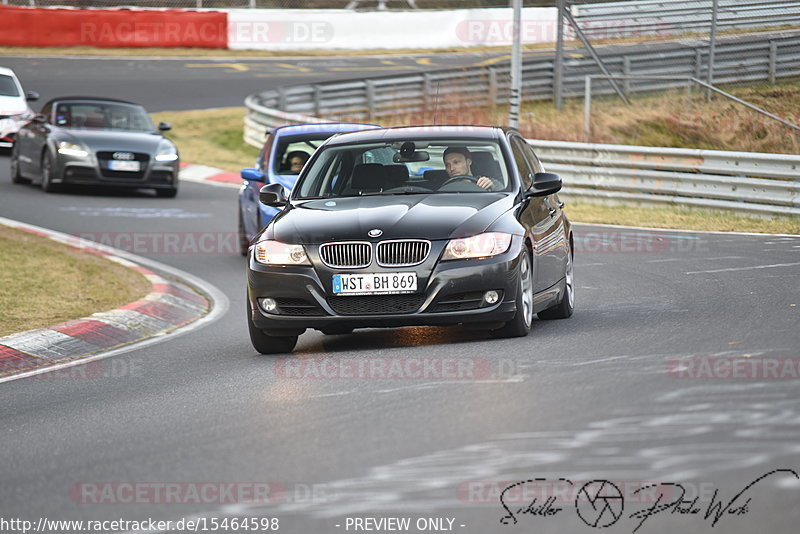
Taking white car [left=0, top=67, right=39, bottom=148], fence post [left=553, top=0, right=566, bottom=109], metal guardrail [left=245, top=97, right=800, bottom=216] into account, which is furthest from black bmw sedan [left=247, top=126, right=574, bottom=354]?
fence post [left=553, top=0, right=566, bottom=109]

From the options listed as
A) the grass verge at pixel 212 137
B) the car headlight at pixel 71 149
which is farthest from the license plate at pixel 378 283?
the grass verge at pixel 212 137

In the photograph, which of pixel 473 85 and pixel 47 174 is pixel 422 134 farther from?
pixel 473 85

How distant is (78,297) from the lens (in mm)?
12609

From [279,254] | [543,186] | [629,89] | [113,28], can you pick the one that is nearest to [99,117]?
[629,89]

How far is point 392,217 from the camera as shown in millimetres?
8938

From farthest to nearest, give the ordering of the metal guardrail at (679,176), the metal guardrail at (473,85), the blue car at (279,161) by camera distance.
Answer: the metal guardrail at (473,85), the metal guardrail at (679,176), the blue car at (279,161)

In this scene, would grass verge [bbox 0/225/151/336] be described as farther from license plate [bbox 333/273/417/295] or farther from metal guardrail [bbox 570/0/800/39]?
metal guardrail [bbox 570/0/800/39]

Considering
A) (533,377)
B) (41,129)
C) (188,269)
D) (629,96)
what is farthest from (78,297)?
(629,96)

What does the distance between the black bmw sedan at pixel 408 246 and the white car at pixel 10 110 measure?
1804cm

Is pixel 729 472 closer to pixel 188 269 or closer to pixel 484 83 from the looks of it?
pixel 188 269

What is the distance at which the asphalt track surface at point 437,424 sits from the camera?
17.1 feet

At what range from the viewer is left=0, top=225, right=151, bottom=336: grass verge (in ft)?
38.1

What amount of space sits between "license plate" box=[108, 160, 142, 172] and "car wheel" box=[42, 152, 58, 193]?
1023mm

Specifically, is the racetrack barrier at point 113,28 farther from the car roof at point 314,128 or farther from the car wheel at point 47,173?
the car roof at point 314,128
